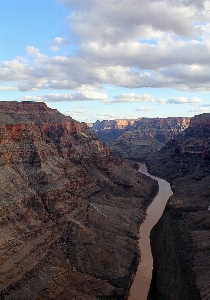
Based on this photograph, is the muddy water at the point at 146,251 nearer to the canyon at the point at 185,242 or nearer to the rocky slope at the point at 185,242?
the canyon at the point at 185,242

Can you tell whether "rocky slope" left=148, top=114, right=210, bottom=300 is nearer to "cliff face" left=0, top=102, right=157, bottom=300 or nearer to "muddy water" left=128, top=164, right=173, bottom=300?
"muddy water" left=128, top=164, right=173, bottom=300

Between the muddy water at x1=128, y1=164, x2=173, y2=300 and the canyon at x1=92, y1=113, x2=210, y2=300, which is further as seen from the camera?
the muddy water at x1=128, y1=164, x2=173, y2=300

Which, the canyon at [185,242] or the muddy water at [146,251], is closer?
the canyon at [185,242]

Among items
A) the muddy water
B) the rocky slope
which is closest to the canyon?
the rocky slope

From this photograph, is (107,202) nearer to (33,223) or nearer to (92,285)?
(33,223)

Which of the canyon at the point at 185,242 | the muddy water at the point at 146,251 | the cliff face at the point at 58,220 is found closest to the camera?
the cliff face at the point at 58,220

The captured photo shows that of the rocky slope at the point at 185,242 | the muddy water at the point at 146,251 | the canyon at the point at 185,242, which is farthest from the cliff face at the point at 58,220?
the rocky slope at the point at 185,242

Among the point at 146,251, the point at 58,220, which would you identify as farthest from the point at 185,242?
the point at 58,220
